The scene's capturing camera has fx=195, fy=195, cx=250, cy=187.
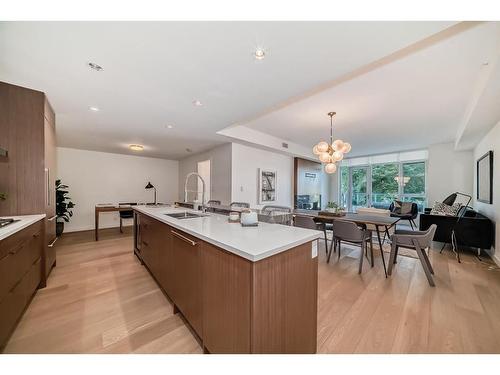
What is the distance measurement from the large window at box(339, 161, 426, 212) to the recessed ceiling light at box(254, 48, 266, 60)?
272 inches

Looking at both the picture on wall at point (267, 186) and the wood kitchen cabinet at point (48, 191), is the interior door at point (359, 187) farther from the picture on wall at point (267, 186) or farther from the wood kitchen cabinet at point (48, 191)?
the wood kitchen cabinet at point (48, 191)

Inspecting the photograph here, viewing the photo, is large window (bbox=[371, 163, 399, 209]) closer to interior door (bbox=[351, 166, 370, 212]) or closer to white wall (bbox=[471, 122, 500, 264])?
interior door (bbox=[351, 166, 370, 212])

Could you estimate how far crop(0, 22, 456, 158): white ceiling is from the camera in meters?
1.35

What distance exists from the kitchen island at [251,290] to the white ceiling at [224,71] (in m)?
1.41

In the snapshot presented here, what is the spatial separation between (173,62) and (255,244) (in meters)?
1.68

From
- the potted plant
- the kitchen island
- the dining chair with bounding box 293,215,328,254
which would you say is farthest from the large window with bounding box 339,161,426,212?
the potted plant

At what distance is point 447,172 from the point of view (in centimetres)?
512

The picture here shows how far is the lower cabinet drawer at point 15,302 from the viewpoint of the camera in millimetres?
1403

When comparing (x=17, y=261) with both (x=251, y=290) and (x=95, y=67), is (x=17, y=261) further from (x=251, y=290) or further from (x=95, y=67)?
(x=251, y=290)

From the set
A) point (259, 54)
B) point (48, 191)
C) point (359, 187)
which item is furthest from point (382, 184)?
point (48, 191)

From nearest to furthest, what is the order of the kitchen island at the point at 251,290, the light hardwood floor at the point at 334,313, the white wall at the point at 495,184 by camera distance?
the kitchen island at the point at 251,290
the light hardwood floor at the point at 334,313
the white wall at the point at 495,184

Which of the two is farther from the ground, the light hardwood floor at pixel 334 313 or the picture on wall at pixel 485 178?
the picture on wall at pixel 485 178

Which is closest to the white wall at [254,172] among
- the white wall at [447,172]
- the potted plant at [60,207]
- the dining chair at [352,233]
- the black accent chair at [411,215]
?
the dining chair at [352,233]
